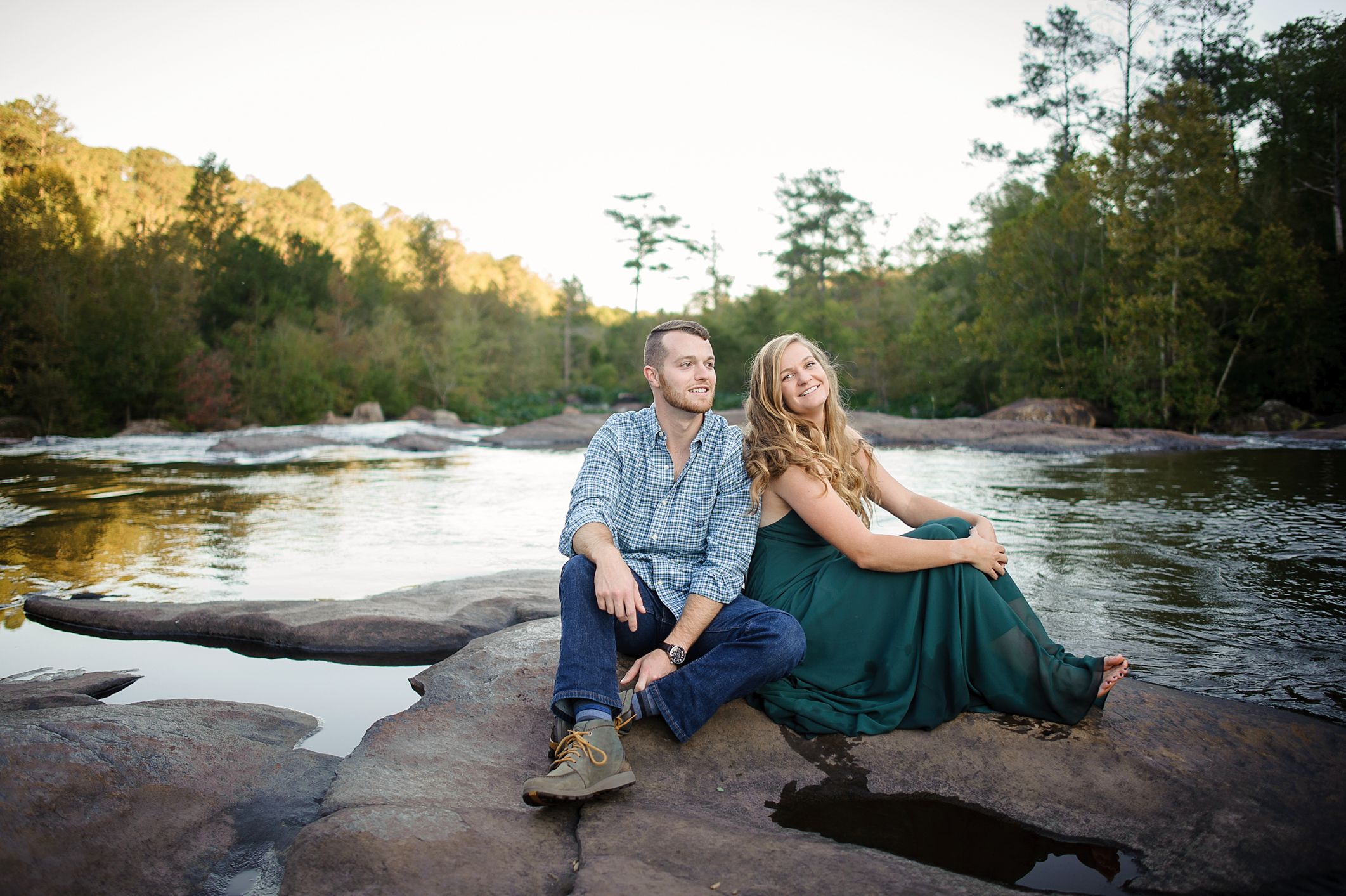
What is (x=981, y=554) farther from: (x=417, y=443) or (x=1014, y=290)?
(x=1014, y=290)

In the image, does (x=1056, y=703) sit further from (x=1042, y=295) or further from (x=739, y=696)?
(x=1042, y=295)

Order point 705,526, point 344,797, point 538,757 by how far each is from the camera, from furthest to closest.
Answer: point 705,526
point 538,757
point 344,797

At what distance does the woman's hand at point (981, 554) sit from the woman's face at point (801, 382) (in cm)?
73

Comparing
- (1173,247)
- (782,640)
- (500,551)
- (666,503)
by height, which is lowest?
(500,551)

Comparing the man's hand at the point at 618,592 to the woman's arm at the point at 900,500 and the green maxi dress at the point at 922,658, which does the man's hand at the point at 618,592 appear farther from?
the woman's arm at the point at 900,500

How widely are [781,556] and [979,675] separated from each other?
0.76 meters

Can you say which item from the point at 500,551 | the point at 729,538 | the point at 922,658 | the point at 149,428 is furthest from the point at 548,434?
the point at 922,658

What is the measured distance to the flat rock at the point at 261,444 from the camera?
18.3 meters

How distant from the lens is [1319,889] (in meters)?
1.83

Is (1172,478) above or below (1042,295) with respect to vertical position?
below

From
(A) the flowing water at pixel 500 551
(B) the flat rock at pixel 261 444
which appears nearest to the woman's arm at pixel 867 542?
(A) the flowing water at pixel 500 551

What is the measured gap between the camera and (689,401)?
2.92m

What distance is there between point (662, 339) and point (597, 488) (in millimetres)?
595

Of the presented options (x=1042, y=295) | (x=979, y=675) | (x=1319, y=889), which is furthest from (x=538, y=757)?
(x=1042, y=295)
